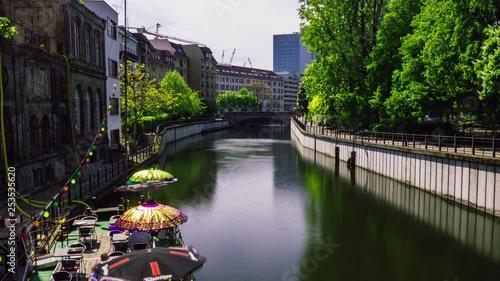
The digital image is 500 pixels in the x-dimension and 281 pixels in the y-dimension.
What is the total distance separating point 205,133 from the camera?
376 ft

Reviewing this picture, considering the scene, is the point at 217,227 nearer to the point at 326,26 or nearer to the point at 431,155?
the point at 431,155

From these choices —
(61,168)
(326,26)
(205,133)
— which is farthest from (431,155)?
(205,133)

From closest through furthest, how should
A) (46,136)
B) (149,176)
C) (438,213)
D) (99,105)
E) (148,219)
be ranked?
(148,219) < (149,176) < (438,213) < (46,136) < (99,105)

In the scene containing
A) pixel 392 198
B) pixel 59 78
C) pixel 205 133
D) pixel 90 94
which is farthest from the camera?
pixel 205 133

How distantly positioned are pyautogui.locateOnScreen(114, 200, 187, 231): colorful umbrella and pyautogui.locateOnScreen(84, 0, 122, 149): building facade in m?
28.3

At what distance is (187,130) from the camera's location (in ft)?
324

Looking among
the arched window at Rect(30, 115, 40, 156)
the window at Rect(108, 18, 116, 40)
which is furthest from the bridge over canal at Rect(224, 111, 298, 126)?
the arched window at Rect(30, 115, 40, 156)

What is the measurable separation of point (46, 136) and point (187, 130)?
68.6 m

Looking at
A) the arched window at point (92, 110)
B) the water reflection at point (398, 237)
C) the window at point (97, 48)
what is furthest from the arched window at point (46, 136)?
the water reflection at point (398, 237)

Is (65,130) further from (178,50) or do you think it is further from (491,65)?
(178,50)

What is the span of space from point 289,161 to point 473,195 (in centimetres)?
3303

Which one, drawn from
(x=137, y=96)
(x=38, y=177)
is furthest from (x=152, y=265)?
(x=137, y=96)

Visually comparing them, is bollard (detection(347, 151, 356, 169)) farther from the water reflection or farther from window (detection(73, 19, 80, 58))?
window (detection(73, 19, 80, 58))

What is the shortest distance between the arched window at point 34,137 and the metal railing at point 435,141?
27.2 meters
